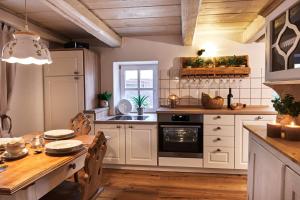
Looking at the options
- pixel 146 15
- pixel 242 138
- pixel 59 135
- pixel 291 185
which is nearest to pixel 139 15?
pixel 146 15

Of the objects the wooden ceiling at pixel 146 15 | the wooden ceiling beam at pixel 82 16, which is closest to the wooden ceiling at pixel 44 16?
the wooden ceiling at pixel 146 15

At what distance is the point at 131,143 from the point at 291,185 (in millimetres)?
2257

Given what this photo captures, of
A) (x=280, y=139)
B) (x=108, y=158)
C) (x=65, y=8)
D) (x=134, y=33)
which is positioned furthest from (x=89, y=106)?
(x=280, y=139)

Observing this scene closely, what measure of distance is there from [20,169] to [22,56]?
78cm

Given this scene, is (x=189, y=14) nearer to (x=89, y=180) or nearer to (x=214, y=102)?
(x=214, y=102)

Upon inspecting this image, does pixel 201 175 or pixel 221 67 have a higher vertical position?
pixel 221 67

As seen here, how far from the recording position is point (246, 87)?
11.3 feet

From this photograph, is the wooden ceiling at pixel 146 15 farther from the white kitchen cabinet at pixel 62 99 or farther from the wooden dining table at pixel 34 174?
the wooden dining table at pixel 34 174

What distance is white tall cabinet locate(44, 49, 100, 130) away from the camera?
10.7ft

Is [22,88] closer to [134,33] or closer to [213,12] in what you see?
[134,33]

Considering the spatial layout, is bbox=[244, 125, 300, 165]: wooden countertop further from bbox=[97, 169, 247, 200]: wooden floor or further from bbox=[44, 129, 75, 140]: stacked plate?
bbox=[44, 129, 75, 140]: stacked plate

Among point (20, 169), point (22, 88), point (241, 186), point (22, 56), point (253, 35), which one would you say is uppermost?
point (253, 35)

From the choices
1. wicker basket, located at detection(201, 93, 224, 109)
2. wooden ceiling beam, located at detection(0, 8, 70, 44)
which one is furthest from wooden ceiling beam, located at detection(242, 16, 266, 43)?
wooden ceiling beam, located at detection(0, 8, 70, 44)

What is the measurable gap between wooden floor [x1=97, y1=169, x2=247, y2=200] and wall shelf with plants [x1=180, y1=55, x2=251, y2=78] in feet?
4.83
